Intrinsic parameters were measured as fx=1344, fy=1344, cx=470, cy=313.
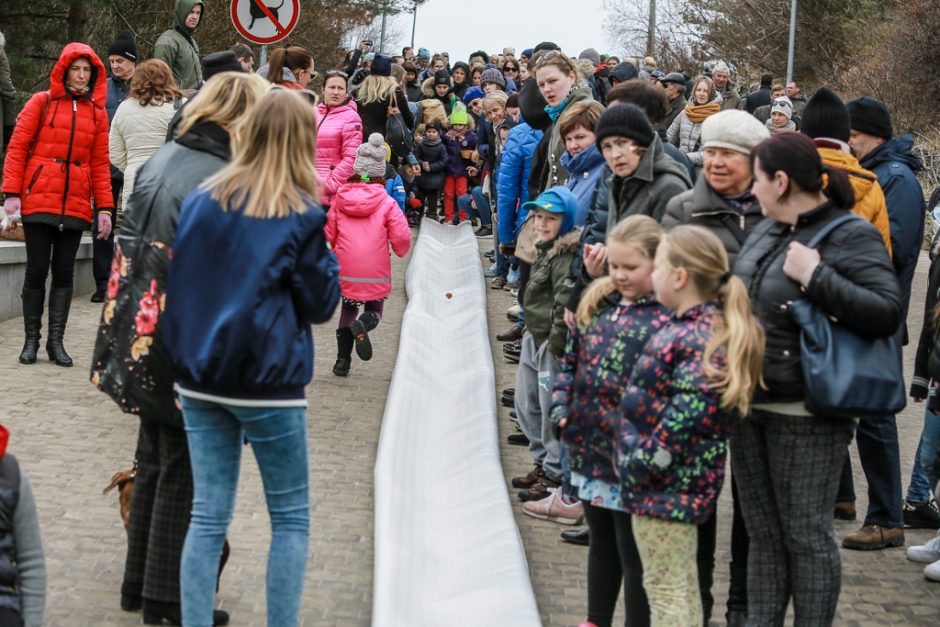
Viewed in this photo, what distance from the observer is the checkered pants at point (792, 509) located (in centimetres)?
491

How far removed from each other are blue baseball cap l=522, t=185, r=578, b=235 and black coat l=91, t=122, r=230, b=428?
2153 millimetres

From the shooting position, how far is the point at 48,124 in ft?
30.8

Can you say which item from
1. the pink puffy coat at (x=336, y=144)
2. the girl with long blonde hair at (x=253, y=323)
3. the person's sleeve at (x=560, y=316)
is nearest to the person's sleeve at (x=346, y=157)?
the pink puffy coat at (x=336, y=144)

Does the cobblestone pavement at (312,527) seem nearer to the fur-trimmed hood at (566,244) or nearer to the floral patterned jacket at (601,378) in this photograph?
the floral patterned jacket at (601,378)

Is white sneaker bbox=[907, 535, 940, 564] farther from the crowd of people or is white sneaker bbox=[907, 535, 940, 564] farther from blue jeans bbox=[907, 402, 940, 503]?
blue jeans bbox=[907, 402, 940, 503]

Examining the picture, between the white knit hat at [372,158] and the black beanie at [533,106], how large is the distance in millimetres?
1102

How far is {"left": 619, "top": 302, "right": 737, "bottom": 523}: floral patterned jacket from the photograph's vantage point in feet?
15.1

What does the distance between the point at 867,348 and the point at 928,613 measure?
5.55 feet

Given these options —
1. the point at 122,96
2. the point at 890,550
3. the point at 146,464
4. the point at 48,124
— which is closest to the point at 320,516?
the point at 146,464

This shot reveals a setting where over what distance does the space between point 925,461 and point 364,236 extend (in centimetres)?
488

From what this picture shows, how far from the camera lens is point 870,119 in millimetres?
6984

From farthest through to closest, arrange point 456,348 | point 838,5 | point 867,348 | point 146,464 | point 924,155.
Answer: point 838,5 < point 924,155 < point 456,348 < point 146,464 < point 867,348

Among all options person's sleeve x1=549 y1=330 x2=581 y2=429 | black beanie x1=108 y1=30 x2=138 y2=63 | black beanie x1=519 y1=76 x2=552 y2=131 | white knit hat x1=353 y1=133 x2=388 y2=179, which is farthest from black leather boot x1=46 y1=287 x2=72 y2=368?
person's sleeve x1=549 y1=330 x2=581 y2=429

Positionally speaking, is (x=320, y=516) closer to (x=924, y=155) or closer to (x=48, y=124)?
(x=48, y=124)
